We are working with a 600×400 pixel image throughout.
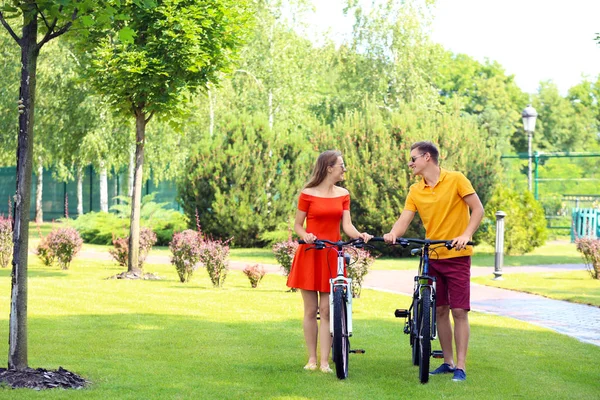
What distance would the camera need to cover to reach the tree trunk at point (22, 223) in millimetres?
7324

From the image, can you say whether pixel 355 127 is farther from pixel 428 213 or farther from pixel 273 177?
pixel 428 213

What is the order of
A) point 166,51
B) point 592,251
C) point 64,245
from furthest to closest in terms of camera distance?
point 64,245
point 592,251
point 166,51

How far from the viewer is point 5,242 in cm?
1967

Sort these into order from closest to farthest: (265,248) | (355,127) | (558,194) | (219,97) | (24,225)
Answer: (24,225)
(355,127)
(265,248)
(558,194)
(219,97)

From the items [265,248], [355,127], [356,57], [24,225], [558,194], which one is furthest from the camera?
[356,57]

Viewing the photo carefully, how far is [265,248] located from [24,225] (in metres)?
20.9

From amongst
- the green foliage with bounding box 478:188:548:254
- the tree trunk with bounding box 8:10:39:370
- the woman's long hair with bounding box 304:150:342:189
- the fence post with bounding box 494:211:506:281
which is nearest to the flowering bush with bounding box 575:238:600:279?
the fence post with bounding box 494:211:506:281

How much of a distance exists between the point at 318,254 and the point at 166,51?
9300 mm

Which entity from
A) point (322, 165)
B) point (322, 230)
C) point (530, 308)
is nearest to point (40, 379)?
point (322, 230)

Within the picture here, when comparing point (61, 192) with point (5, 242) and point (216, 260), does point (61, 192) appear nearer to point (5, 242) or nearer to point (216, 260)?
point (5, 242)

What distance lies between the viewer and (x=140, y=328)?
10883mm

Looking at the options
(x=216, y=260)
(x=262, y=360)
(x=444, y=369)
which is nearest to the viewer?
(x=444, y=369)

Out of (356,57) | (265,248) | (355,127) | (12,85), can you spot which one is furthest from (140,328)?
(356,57)

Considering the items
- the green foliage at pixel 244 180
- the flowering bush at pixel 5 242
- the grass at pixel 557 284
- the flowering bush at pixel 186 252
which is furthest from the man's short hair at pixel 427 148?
the green foliage at pixel 244 180
